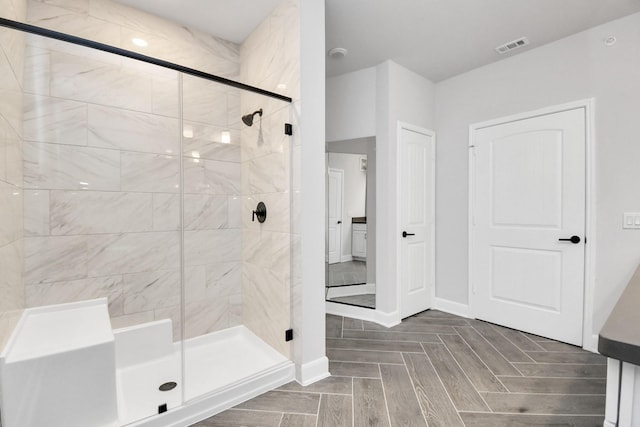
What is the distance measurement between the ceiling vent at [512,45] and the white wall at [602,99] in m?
0.16

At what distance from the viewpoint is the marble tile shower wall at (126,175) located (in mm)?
1890

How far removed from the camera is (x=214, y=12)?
235cm

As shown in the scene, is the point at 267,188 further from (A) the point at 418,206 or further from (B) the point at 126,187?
(A) the point at 418,206

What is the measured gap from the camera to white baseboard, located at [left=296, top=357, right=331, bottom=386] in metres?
2.01

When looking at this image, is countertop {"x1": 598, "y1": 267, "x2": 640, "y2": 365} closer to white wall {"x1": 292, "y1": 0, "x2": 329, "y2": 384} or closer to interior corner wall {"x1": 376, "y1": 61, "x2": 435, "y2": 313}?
white wall {"x1": 292, "y1": 0, "x2": 329, "y2": 384}

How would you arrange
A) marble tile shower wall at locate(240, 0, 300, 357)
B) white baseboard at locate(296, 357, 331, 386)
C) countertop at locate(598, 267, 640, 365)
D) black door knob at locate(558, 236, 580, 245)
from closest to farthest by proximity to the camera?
countertop at locate(598, 267, 640, 365) → white baseboard at locate(296, 357, 331, 386) → marble tile shower wall at locate(240, 0, 300, 357) → black door knob at locate(558, 236, 580, 245)

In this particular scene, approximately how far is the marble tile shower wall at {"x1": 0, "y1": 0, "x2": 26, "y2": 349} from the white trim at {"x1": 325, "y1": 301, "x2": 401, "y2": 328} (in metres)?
2.57

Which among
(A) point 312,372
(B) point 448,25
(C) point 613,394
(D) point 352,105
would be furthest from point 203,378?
(B) point 448,25

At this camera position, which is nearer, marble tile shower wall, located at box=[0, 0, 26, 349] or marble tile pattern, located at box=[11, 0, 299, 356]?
marble tile shower wall, located at box=[0, 0, 26, 349]

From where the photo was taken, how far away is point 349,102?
3340mm

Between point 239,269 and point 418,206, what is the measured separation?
6.62 ft

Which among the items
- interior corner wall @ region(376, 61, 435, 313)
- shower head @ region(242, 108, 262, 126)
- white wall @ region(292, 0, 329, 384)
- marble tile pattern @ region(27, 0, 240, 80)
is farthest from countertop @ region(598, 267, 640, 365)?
marble tile pattern @ region(27, 0, 240, 80)

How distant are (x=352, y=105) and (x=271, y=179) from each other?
5.15 ft

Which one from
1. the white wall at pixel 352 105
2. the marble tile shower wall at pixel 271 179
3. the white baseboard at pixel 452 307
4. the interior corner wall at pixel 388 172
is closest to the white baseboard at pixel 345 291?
the interior corner wall at pixel 388 172
